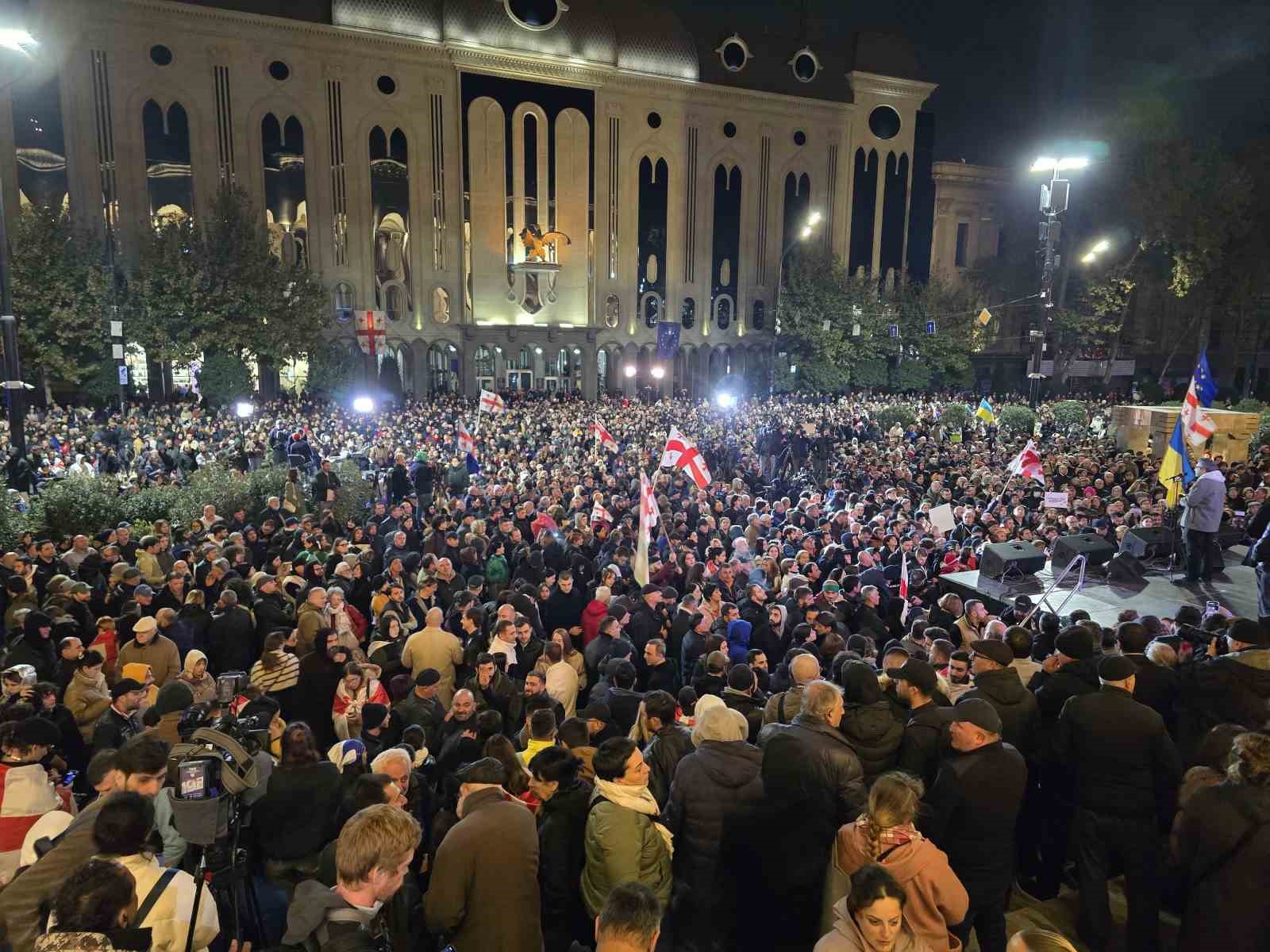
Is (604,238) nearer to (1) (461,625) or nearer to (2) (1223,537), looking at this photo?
(2) (1223,537)

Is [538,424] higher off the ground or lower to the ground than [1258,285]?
lower

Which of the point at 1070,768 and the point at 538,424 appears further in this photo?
the point at 538,424

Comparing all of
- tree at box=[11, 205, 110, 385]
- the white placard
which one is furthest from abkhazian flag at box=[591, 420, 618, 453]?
tree at box=[11, 205, 110, 385]

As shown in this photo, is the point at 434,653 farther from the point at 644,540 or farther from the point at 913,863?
the point at 913,863

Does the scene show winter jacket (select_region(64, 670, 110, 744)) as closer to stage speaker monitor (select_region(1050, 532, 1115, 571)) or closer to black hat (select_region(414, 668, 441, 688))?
black hat (select_region(414, 668, 441, 688))

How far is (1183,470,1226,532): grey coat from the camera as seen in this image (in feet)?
33.4

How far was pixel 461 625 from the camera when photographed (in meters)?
7.49

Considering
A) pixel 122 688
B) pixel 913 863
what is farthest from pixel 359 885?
pixel 122 688

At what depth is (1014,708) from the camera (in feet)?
15.5

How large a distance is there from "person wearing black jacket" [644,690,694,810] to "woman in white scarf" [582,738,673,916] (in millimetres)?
528

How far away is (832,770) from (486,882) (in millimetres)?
1709

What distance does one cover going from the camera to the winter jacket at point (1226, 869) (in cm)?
337

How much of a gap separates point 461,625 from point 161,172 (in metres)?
34.8

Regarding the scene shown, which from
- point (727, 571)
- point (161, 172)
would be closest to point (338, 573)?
point (727, 571)
